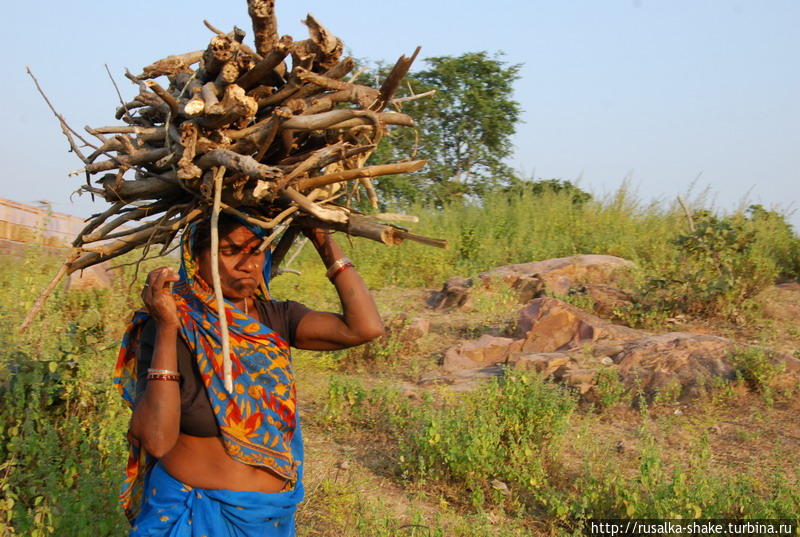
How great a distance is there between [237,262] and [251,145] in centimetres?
38

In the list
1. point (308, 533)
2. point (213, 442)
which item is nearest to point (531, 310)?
point (308, 533)

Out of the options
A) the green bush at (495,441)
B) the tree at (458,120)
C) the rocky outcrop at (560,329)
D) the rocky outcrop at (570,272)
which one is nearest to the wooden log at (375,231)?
the green bush at (495,441)

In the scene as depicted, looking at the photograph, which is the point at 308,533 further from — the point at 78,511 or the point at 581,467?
the point at 581,467

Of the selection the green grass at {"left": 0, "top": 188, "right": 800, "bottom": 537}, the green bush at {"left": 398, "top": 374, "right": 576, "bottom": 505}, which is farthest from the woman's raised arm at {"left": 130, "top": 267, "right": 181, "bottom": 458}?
the green bush at {"left": 398, "top": 374, "right": 576, "bottom": 505}

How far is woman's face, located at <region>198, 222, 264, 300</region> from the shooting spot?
2.24 metres

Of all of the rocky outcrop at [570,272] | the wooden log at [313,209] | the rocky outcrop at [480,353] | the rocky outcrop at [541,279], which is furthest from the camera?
the rocky outcrop at [570,272]

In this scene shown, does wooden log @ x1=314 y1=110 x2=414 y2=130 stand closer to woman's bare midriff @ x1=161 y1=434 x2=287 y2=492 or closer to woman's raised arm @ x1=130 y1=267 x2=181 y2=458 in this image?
woman's raised arm @ x1=130 y1=267 x2=181 y2=458

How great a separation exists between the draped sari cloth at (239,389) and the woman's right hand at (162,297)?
0.11m

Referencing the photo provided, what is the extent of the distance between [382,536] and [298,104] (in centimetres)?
212

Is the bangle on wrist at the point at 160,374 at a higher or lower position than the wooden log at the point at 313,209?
lower

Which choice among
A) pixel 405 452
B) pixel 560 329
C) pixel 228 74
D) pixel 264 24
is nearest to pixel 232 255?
pixel 228 74

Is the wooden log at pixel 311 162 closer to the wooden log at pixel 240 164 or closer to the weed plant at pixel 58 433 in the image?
the wooden log at pixel 240 164

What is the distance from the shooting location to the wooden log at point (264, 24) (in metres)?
2.06

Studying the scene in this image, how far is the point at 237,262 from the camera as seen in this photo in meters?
2.28
